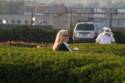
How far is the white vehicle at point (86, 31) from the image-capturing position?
117 ft

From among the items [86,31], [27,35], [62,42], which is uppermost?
[62,42]

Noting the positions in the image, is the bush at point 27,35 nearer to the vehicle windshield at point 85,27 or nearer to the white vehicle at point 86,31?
the white vehicle at point 86,31

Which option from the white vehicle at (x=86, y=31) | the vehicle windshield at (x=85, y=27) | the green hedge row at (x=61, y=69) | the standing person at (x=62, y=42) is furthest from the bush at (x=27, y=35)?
the green hedge row at (x=61, y=69)

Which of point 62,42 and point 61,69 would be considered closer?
point 61,69

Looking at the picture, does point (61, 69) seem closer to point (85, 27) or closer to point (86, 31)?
point (86, 31)

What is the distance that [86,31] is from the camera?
3678 centimetres

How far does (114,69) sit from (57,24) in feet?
167

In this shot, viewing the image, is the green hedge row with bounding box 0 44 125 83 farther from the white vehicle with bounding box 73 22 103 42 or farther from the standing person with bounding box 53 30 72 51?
the white vehicle with bounding box 73 22 103 42

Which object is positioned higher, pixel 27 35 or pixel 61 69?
pixel 61 69

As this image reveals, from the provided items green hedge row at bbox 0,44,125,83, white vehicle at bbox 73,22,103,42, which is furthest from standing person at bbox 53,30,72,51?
white vehicle at bbox 73,22,103,42

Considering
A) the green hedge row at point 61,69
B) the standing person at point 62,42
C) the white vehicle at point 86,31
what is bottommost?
the white vehicle at point 86,31

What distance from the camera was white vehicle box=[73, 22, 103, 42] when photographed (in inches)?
1409

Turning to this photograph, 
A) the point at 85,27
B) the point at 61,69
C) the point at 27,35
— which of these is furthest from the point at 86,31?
the point at 61,69

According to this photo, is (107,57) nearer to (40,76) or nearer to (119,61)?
(119,61)
